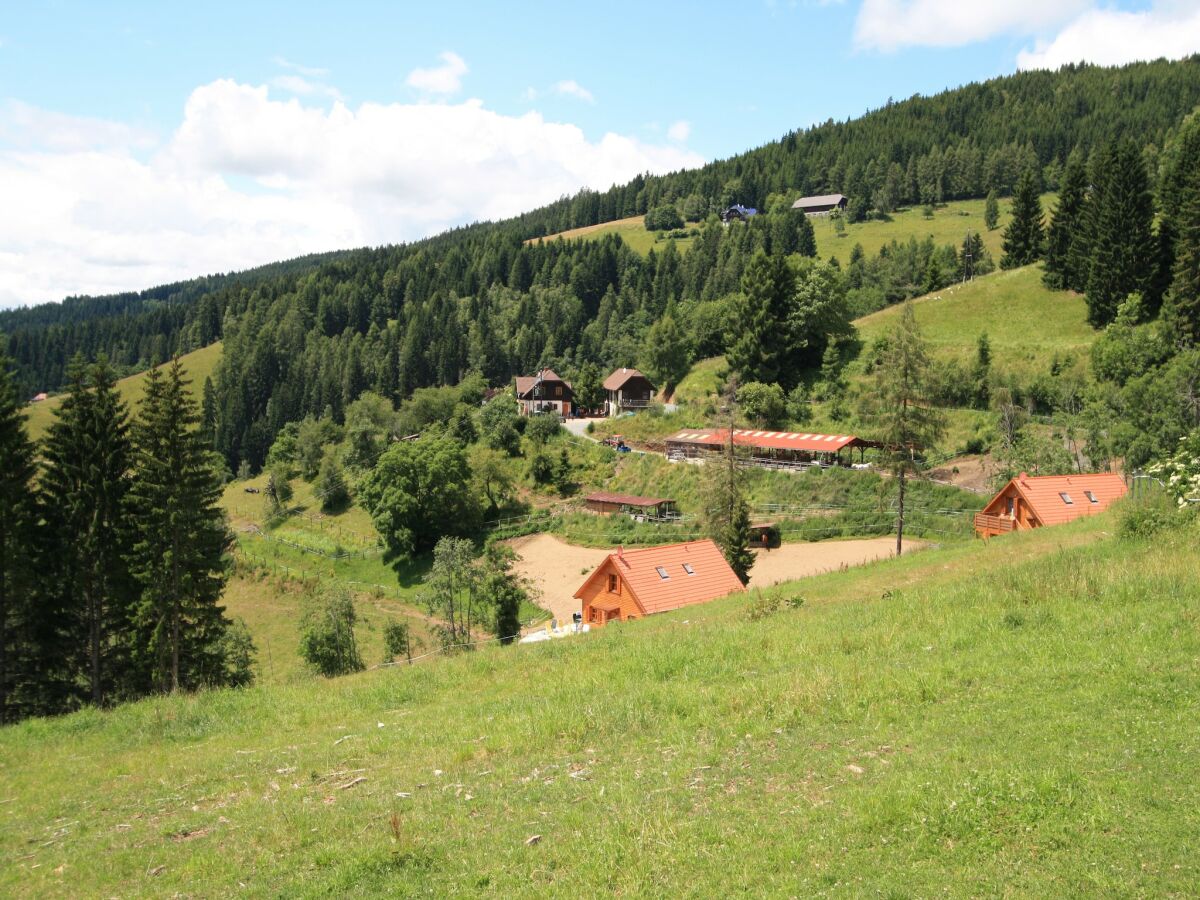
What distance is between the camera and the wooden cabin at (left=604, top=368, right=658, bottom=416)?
8844 centimetres

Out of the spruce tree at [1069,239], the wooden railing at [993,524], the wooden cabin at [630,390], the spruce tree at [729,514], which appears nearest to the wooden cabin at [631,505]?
the spruce tree at [729,514]

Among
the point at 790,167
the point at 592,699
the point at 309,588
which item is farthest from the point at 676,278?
the point at 592,699

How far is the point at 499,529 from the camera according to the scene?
6172cm

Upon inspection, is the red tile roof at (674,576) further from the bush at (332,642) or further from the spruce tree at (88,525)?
the spruce tree at (88,525)

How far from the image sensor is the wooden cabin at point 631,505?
57281 mm

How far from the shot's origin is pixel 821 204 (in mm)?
162250

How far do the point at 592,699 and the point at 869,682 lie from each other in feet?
14.2

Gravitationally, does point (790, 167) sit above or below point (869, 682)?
above

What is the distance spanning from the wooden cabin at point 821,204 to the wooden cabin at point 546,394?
88.7 meters

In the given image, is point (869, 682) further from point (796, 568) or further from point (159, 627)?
point (796, 568)

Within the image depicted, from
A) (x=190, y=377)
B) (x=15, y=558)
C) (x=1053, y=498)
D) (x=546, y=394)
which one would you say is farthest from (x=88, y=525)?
(x=190, y=377)

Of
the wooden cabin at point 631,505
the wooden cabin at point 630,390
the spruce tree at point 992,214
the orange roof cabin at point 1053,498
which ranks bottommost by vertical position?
the wooden cabin at point 631,505

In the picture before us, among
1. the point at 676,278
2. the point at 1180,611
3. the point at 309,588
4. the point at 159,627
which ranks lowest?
the point at 309,588

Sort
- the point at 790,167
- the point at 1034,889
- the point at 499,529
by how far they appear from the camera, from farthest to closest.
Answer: the point at 790,167 < the point at 499,529 < the point at 1034,889
